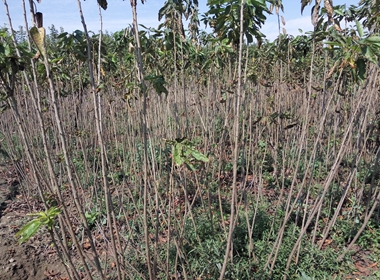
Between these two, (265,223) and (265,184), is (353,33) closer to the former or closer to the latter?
(265,223)

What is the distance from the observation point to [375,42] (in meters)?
1.42

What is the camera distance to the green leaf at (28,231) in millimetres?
953

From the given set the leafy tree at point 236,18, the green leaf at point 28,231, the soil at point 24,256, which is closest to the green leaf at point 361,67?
the leafy tree at point 236,18

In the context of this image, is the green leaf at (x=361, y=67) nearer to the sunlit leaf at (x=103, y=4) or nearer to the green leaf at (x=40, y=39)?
the sunlit leaf at (x=103, y=4)

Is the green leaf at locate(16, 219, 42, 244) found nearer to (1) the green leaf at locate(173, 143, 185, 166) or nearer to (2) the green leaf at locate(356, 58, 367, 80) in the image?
(1) the green leaf at locate(173, 143, 185, 166)

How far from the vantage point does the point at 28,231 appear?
3.17 feet

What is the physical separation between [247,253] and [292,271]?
369 millimetres

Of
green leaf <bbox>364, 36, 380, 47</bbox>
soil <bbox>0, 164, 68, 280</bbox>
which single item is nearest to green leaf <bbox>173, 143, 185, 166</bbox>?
green leaf <bbox>364, 36, 380, 47</bbox>

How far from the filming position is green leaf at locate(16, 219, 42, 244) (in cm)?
95

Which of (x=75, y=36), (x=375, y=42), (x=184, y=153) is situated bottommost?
(x=184, y=153)

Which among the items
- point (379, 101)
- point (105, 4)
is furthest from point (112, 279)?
point (379, 101)

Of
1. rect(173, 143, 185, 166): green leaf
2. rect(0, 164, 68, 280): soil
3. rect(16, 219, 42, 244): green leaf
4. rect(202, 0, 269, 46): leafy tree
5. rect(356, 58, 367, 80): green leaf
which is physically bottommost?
rect(0, 164, 68, 280): soil

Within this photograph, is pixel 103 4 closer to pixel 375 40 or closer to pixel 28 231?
pixel 28 231

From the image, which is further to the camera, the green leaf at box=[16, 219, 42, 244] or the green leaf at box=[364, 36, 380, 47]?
the green leaf at box=[364, 36, 380, 47]
